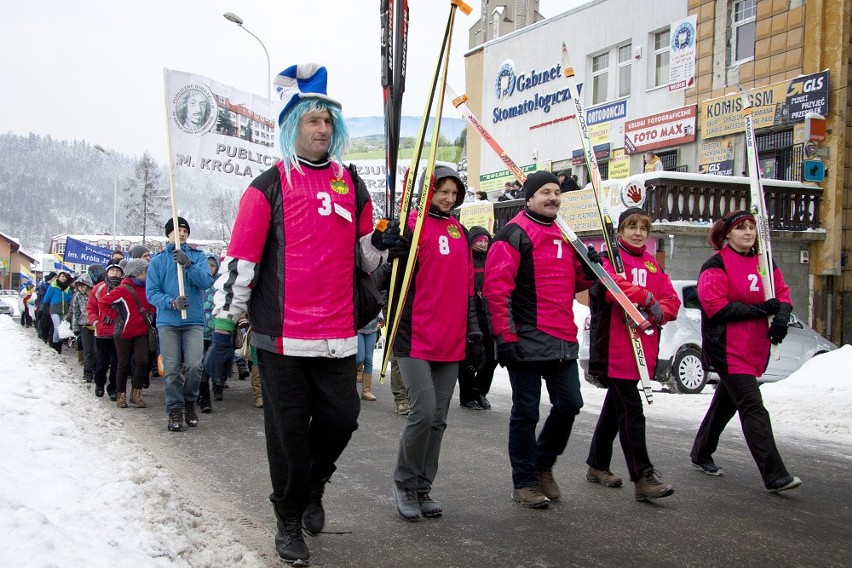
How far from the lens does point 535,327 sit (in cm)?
509

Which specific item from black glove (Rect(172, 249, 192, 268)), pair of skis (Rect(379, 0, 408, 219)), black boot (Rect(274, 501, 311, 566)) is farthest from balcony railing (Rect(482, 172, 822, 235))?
black boot (Rect(274, 501, 311, 566))

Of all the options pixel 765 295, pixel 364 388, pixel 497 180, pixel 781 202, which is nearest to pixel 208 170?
pixel 364 388

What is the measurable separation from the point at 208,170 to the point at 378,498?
6.08 m

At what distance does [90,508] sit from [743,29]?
19.2m

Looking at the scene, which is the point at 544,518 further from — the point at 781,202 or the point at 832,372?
the point at 781,202

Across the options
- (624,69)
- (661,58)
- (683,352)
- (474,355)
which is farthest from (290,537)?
(624,69)

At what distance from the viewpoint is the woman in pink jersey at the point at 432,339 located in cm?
490

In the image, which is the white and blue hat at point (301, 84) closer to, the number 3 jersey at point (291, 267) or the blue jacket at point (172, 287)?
the number 3 jersey at point (291, 267)

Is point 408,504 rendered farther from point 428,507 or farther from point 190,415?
point 190,415

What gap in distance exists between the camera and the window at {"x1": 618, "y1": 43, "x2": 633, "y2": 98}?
2311 centimetres

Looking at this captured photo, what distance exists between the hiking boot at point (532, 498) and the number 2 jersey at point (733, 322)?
1.69 meters

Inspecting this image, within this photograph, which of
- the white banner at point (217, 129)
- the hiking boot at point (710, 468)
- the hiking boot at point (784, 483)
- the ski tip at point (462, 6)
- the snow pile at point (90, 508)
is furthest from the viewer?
the white banner at point (217, 129)

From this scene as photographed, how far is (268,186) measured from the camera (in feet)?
13.0

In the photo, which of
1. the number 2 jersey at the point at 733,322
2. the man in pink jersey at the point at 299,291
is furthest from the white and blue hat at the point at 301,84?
the number 2 jersey at the point at 733,322
